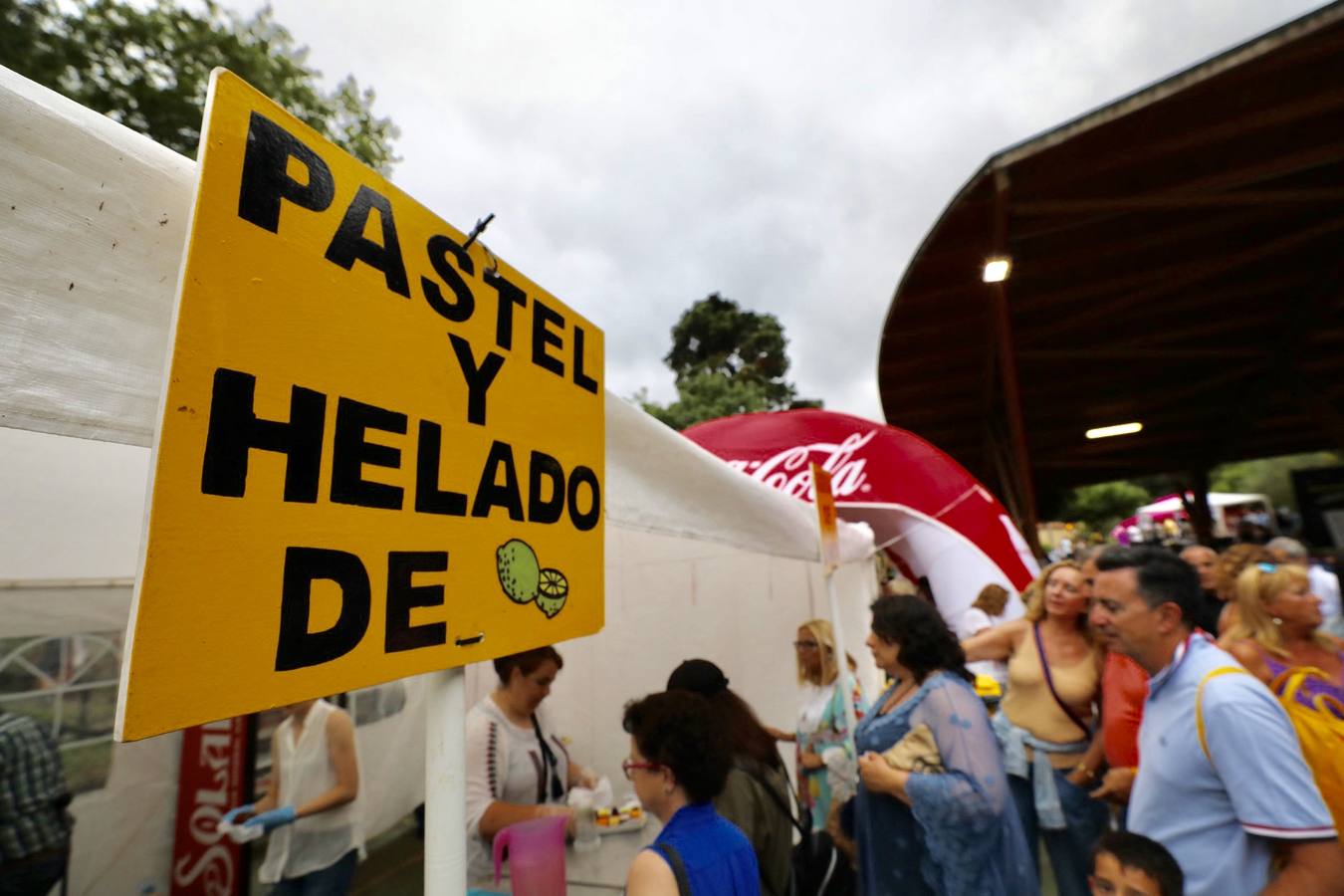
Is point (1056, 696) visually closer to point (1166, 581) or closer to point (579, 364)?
point (1166, 581)

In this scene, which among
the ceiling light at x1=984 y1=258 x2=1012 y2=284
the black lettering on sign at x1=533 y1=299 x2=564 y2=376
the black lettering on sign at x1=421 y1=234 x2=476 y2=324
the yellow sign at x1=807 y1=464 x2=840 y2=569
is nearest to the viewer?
the black lettering on sign at x1=421 y1=234 x2=476 y2=324

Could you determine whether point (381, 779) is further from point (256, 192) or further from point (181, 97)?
point (181, 97)

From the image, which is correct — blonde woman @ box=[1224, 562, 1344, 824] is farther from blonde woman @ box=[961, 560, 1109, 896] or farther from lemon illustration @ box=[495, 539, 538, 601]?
lemon illustration @ box=[495, 539, 538, 601]

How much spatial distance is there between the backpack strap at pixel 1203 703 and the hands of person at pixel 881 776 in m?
0.82

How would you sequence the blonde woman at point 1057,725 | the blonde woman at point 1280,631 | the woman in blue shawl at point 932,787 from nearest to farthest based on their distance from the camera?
the woman in blue shawl at point 932,787 < the blonde woman at point 1280,631 < the blonde woman at point 1057,725

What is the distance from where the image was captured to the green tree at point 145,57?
5828mm

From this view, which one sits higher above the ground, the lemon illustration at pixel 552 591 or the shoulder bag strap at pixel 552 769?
the lemon illustration at pixel 552 591

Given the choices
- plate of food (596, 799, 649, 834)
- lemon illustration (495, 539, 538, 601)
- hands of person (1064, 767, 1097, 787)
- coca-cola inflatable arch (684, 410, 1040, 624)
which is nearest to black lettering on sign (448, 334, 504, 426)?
lemon illustration (495, 539, 538, 601)

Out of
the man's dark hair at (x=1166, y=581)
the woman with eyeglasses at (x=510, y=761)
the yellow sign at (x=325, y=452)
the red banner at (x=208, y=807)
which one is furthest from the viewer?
the red banner at (x=208, y=807)

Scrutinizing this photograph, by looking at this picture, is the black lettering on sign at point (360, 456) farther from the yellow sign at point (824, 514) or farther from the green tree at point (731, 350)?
the green tree at point (731, 350)

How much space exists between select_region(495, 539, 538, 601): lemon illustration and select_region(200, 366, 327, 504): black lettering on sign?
39 cm

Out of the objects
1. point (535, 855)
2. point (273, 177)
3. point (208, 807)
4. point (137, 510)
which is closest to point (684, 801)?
point (535, 855)

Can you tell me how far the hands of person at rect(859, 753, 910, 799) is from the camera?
82.6 inches

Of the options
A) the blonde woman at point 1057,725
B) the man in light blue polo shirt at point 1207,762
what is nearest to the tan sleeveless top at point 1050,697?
the blonde woman at point 1057,725
